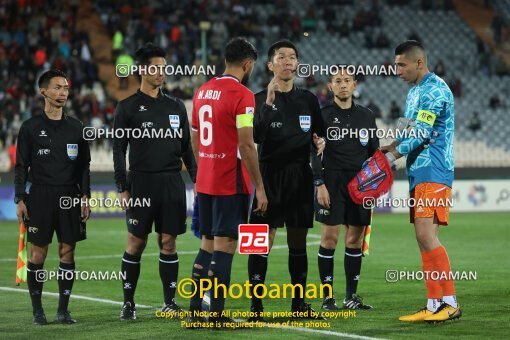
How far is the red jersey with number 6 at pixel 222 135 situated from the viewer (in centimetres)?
889

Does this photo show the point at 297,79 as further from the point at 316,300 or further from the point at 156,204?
the point at 156,204

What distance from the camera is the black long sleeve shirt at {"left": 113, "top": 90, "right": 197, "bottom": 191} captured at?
9852mm

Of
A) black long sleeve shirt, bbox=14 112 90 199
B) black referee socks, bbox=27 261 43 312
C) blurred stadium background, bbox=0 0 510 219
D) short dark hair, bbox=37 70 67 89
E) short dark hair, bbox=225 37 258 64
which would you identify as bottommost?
black referee socks, bbox=27 261 43 312

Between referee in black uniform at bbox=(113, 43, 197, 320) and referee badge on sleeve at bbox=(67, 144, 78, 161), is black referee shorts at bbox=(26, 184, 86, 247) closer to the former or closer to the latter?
referee badge on sleeve at bbox=(67, 144, 78, 161)

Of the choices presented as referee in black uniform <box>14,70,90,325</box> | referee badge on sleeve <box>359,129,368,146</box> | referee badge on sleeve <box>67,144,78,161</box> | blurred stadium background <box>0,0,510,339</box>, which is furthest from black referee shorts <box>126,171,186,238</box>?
blurred stadium background <box>0,0,510,339</box>

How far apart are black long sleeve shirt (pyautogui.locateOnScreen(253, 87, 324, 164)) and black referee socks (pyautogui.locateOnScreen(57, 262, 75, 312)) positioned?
7.08ft

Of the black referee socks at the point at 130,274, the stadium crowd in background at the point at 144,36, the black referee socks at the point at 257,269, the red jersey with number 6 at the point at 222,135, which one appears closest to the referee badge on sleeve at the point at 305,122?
the red jersey with number 6 at the point at 222,135

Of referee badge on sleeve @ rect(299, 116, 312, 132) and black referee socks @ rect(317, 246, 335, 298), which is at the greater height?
referee badge on sleeve @ rect(299, 116, 312, 132)

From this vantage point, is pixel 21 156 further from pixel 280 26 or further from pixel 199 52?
pixel 280 26

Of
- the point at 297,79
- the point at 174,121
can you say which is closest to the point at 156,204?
the point at 174,121

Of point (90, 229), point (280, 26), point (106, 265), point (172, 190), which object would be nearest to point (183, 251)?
point (106, 265)

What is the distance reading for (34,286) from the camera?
9.67 metres

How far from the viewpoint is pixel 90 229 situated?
21969 millimetres

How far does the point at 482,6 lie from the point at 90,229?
24.8 meters
